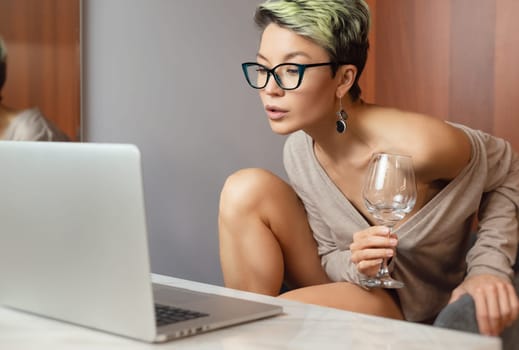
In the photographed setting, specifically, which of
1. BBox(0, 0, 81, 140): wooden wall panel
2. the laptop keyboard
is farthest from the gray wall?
the laptop keyboard

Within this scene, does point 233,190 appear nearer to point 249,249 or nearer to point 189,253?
point 249,249

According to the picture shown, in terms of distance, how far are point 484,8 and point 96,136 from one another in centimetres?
136

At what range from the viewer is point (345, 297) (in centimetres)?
188

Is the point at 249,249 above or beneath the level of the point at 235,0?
beneath

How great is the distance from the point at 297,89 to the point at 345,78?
15 centimetres

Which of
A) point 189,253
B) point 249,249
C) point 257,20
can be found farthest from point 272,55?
point 189,253

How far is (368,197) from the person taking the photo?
169cm

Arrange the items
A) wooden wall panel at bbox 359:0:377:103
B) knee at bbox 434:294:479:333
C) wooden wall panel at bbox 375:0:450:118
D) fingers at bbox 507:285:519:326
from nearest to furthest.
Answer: knee at bbox 434:294:479:333 < fingers at bbox 507:285:519:326 < wooden wall panel at bbox 375:0:450:118 < wooden wall panel at bbox 359:0:377:103

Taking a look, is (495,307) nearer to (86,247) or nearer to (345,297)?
(345,297)

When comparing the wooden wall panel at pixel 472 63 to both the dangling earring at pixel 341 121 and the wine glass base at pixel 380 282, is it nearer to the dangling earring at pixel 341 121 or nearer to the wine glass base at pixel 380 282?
the dangling earring at pixel 341 121

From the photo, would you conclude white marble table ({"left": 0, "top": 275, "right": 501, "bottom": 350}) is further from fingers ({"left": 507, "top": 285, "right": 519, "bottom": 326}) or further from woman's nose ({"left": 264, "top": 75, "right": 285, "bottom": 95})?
woman's nose ({"left": 264, "top": 75, "right": 285, "bottom": 95})

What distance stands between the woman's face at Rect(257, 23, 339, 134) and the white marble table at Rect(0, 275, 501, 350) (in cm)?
86

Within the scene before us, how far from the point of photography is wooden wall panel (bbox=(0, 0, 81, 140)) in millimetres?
2543

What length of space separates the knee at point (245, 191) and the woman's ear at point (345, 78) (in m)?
0.29
